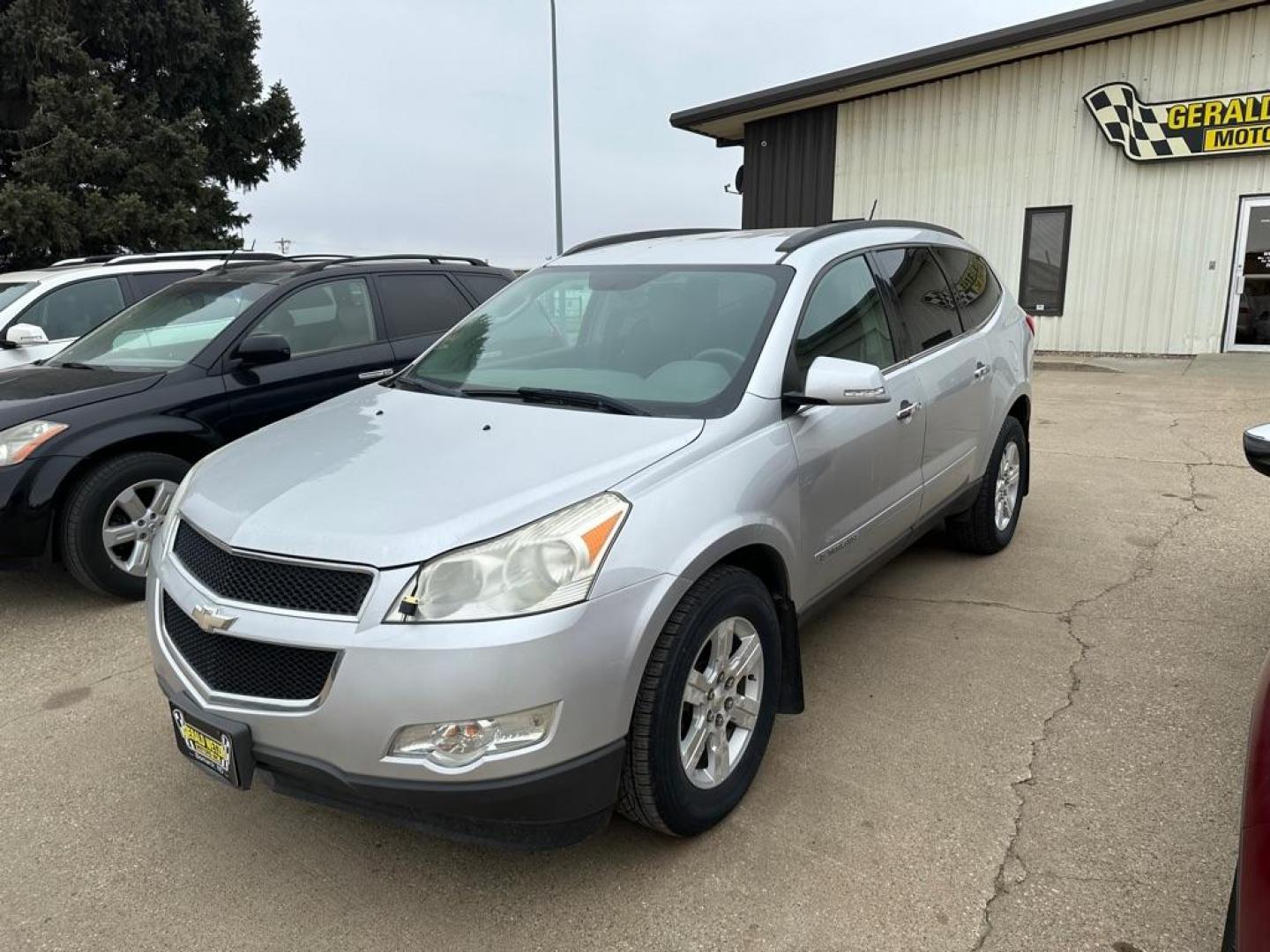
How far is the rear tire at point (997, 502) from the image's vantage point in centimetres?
473

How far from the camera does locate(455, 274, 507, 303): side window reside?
6594mm

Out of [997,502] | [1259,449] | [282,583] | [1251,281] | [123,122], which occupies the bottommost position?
[997,502]

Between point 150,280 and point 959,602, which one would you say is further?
point 150,280

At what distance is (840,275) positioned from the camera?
3.53m

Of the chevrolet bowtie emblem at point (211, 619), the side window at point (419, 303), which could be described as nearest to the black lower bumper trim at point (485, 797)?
the chevrolet bowtie emblem at point (211, 619)

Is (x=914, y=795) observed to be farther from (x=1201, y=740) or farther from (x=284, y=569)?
(x=284, y=569)

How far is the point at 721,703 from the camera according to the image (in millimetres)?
2619

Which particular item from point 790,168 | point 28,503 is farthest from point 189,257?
Result: point 790,168

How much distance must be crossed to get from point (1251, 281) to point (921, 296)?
12556 millimetres

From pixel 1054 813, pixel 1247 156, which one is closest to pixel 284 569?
pixel 1054 813

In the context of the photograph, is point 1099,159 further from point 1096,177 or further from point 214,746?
point 214,746

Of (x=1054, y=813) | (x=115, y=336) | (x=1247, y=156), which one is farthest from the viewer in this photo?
(x=1247, y=156)

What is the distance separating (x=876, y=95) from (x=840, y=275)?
14.7m

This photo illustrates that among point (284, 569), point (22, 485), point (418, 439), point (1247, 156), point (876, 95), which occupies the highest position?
point (876, 95)
